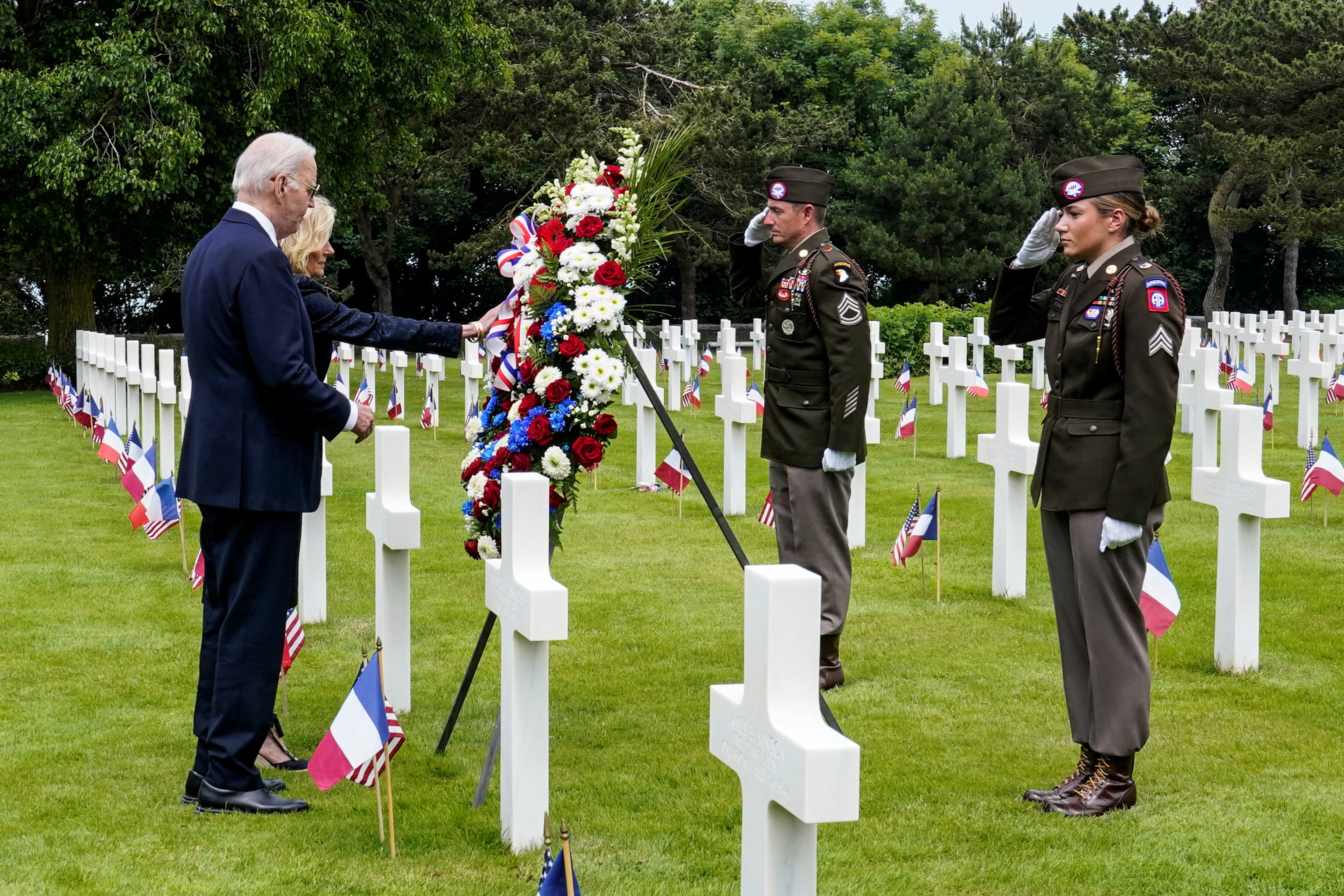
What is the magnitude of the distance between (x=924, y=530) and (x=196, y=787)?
4.27 meters

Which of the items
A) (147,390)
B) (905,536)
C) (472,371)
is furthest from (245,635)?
(472,371)

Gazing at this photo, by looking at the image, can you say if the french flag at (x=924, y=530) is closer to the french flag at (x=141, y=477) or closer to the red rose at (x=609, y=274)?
the red rose at (x=609, y=274)

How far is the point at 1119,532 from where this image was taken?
177 inches

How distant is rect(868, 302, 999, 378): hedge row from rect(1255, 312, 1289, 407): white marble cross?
601 centimetres

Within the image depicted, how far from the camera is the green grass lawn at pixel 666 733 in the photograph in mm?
4203

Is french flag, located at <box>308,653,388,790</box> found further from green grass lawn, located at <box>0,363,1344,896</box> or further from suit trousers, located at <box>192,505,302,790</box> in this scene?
suit trousers, located at <box>192,505,302,790</box>

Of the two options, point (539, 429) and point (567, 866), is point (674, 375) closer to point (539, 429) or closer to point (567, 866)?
point (539, 429)

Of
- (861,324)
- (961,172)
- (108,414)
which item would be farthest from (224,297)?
(961,172)

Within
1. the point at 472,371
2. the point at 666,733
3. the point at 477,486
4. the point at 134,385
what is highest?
the point at 472,371

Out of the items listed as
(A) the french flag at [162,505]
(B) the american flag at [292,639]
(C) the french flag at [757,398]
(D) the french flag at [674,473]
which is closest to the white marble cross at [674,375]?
(C) the french flag at [757,398]

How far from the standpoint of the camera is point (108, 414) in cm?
1521

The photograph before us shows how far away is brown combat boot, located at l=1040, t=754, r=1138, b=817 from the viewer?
4582 millimetres

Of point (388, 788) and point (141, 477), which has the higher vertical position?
point (141, 477)

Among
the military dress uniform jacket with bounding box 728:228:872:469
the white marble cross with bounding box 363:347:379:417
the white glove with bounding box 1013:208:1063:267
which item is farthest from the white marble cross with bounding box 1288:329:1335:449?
the white glove with bounding box 1013:208:1063:267
